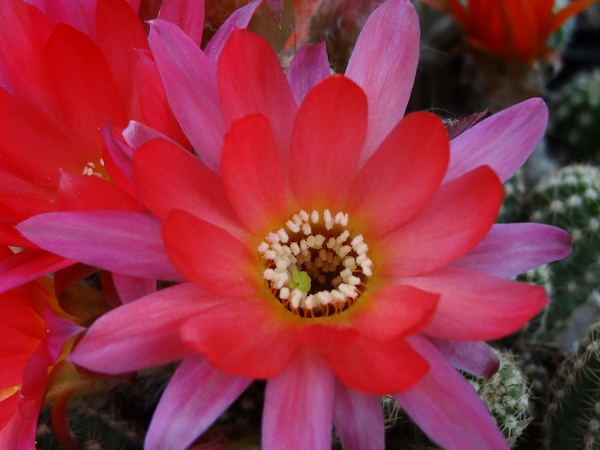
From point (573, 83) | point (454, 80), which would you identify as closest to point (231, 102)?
point (454, 80)

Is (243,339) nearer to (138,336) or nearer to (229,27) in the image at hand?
(138,336)

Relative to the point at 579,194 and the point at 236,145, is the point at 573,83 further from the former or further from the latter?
the point at 236,145

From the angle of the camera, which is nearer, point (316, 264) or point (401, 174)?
point (401, 174)

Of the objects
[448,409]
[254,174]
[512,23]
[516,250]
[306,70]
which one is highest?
[512,23]

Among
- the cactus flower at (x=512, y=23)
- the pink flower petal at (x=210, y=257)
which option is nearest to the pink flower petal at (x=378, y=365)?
the pink flower petal at (x=210, y=257)

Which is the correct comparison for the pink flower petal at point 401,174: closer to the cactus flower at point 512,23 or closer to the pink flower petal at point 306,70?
the pink flower petal at point 306,70

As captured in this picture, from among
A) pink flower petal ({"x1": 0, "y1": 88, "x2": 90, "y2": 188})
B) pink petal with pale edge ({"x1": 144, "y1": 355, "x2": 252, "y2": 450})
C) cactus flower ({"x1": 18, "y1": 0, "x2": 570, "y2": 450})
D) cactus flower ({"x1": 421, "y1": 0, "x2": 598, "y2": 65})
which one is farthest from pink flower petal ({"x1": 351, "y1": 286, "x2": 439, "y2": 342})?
cactus flower ({"x1": 421, "y1": 0, "x2": 598, "y2": 65})

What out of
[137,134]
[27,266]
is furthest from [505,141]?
[27,266]
